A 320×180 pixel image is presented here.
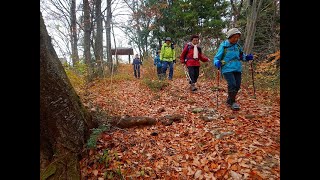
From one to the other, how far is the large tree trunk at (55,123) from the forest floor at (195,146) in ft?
1.07

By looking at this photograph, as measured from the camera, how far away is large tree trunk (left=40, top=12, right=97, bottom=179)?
240 cm

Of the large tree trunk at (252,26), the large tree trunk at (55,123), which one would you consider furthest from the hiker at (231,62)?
the large tree trunk at (252,26)

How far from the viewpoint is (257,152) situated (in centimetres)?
296

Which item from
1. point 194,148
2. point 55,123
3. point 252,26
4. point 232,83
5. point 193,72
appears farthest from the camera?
point 252,26

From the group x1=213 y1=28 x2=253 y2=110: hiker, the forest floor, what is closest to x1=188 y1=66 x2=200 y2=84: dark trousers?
the forest floor

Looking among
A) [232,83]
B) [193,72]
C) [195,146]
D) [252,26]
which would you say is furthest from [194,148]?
[252,26]

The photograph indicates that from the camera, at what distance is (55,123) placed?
256 centimetres

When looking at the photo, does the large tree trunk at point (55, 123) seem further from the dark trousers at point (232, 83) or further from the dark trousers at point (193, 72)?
the dark trousers at point (193, 72)

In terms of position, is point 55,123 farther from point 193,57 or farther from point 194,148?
point 193,57

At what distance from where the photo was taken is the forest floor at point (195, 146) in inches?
108

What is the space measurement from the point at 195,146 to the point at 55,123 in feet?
7.65

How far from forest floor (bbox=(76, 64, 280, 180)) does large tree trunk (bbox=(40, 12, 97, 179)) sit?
327 millimetres
